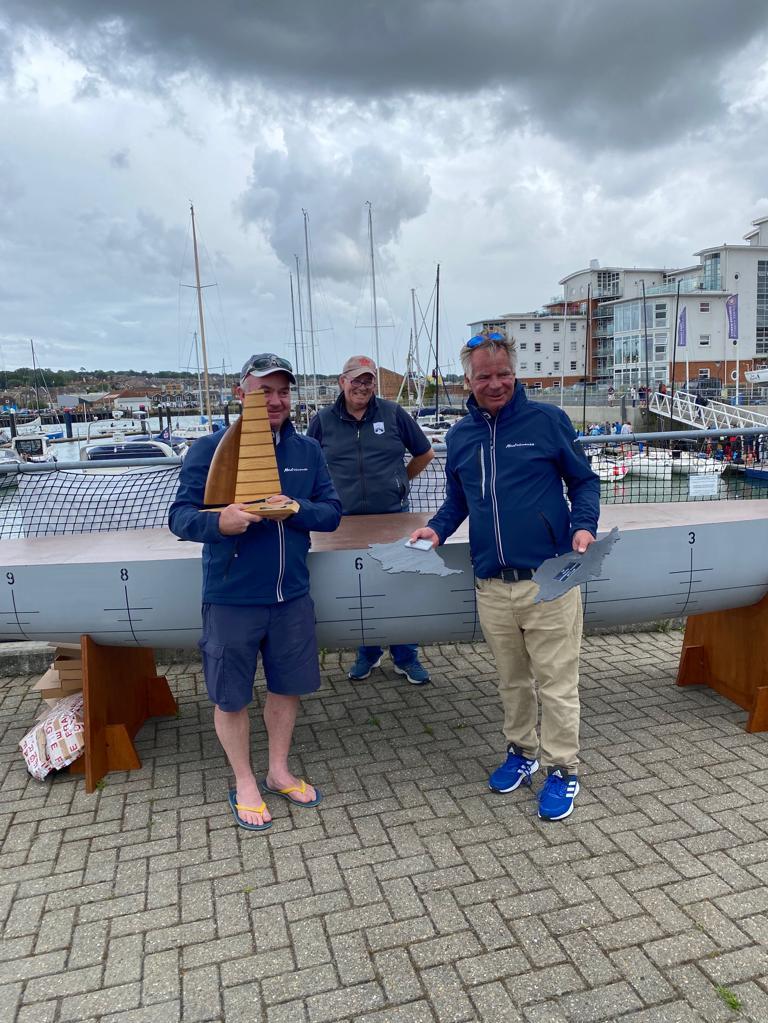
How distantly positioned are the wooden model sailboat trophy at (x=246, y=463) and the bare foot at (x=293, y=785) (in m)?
1.37

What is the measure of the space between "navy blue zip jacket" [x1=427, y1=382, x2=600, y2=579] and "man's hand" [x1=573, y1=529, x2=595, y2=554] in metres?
0.05

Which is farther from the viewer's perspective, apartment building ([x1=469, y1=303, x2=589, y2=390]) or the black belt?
apartment building ([x1=469, y1=303, x2=589, y2=390])

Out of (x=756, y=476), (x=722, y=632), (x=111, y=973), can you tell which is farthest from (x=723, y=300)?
(x=111, y=973)

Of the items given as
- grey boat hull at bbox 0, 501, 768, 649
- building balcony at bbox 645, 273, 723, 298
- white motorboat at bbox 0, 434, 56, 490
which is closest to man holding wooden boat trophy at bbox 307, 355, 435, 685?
grey boat hull at bbox 0, 501, 768, 649

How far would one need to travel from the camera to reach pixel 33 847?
9.90ft

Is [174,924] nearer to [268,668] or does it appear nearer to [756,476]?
[268,668]

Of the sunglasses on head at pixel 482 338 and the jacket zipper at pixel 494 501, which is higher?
the sunglasses on head at pixel 482 338

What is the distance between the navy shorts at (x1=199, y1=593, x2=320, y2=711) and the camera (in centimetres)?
293

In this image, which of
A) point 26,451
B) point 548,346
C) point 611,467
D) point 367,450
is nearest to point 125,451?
point 611,467

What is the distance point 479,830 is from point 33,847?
1976mm

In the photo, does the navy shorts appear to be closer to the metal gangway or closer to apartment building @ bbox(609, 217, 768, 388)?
the metal gangway

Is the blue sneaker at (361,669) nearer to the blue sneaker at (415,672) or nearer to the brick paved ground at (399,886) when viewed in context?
the blue sneaker at (415,672)

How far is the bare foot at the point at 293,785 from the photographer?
326cm

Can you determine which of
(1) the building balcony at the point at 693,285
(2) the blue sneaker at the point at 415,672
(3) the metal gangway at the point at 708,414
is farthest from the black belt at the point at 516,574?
(1) the building balcony at the point at 693,285
